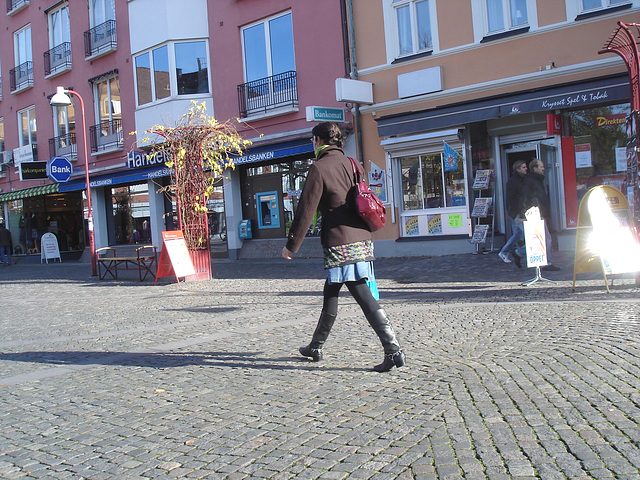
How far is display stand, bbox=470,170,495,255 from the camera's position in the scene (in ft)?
45.6

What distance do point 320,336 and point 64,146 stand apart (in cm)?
2397

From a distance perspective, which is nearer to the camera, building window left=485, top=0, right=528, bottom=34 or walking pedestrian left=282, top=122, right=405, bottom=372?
walking pedestrian left=282, top=122, right=405, bottom=372

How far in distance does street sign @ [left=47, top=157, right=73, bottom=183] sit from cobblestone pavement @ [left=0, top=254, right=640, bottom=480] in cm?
1399

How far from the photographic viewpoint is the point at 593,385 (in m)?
4.04

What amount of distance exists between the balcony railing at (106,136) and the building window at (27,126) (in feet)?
16.9

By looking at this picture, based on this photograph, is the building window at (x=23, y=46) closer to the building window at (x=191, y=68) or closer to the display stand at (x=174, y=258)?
the building window at (x=191, y=68)

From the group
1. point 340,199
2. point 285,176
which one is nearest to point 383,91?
point 285,176

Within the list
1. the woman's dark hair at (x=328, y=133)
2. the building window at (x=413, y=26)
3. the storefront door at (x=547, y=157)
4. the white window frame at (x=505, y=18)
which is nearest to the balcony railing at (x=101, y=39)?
the building window at (x=413, y=26)

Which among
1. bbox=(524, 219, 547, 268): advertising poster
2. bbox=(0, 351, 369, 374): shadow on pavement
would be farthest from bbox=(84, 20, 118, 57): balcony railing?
bbox=(0, 351, 369, 374): shadow on pavement

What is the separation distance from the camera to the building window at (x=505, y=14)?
13.8 m

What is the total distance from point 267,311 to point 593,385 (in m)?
5.02

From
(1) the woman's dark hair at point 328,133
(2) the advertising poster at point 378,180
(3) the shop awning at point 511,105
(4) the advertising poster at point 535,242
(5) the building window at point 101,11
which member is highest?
(5) the building window at point 101,11

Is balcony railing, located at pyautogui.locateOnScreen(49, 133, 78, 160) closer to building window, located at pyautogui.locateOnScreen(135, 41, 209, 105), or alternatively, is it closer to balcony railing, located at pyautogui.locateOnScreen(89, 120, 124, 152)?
balcony railing, located at pyautogui.locateOnScreen(89, 120, 124, 152)

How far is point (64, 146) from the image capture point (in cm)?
2609
